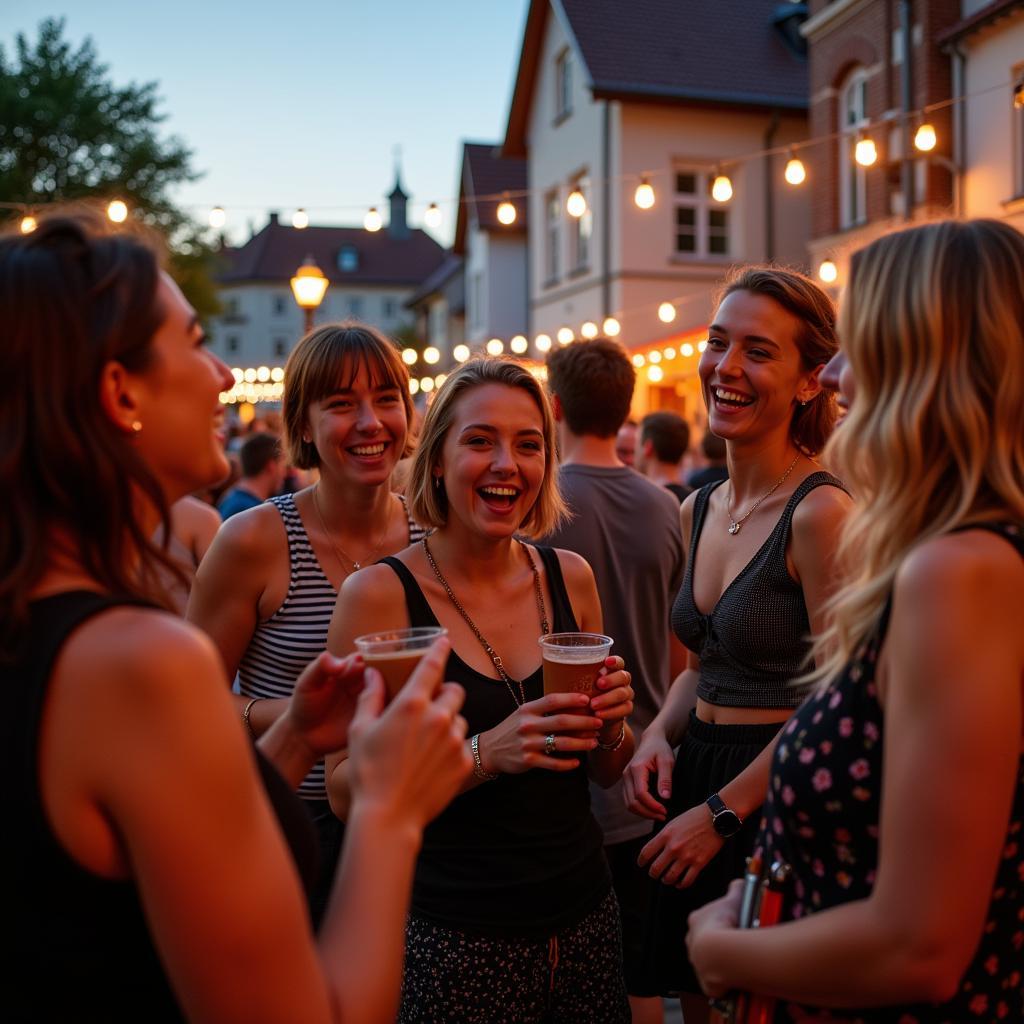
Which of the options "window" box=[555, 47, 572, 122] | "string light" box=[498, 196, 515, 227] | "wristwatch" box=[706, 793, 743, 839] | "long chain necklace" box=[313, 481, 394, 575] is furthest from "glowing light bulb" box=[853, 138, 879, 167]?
"window" box=[555, 47, 572, 122]

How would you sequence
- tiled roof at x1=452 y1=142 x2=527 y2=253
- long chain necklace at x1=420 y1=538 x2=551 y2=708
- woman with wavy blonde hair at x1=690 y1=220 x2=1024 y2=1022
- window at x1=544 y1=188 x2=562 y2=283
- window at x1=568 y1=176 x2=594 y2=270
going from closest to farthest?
woman with wavy blonde hair at x1=690 y1=220 x2=1024 y2=1022 → long chain necklace at x1=420 y1=538 x2=551 y2=708 → window at x1=568 y1=176 x2=594 y2=270 → window at x1=544 y1=188 x2=562 y2=283 → tiled roof at x1=452 y1=142 x2=527 y2=253

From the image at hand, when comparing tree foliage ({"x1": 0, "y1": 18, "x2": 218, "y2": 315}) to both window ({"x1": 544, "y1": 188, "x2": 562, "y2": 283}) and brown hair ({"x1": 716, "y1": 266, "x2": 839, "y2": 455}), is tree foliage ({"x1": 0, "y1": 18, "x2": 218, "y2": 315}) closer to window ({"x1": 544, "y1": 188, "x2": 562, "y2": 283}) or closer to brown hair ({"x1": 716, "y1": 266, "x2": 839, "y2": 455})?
window ({"x1": 544, "y1": 188, "x2": 562, "y2": 283})

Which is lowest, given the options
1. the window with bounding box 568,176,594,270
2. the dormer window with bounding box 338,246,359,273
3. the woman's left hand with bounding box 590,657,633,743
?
the woman's left hand with bounding box 590,657,633,743

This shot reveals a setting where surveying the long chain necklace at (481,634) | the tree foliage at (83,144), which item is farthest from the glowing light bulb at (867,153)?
the tree foliage at (83,144)

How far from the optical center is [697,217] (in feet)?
62.6

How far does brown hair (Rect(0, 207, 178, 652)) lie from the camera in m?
1.20

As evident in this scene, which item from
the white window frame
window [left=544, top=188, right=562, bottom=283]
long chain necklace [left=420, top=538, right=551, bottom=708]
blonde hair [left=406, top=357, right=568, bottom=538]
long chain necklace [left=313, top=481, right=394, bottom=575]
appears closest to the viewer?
long chain necklace [left=420, top=538, right=551, bottom=708]

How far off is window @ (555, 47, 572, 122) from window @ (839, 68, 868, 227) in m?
6.43

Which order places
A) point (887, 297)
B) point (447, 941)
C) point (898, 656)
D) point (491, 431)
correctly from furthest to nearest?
point (491, 431) < point (447, 941) < point (887, 297) < point (898, 656)

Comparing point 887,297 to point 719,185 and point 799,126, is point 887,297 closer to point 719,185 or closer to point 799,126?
point 719,185

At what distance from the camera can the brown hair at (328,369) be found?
3131 mm

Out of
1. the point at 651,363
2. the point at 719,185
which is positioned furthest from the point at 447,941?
the point at 651,363

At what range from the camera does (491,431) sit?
8.57 ft

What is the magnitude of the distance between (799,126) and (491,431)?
1918 cm
